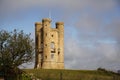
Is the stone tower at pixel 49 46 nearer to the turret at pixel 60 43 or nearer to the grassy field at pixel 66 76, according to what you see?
the turret at pixel 60 43

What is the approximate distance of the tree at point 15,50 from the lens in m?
45.7

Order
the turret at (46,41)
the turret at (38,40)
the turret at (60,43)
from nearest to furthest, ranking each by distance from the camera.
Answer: the turret at (46,41) < the turret at (38,40) < the turret at (60,43)

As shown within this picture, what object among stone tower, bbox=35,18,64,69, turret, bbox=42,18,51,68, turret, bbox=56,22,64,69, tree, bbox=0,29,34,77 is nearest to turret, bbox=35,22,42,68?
stone tower, bbox=35,18,64,69

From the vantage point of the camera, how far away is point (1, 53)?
45.9 metres

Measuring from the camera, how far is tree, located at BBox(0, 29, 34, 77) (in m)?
45.7

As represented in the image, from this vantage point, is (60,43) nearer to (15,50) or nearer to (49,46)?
(49,46)

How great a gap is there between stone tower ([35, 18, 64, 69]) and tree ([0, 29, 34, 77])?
33346mm

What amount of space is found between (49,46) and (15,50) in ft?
115

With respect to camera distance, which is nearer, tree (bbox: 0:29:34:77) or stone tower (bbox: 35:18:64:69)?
tree (bbox: 0:29:34:77)

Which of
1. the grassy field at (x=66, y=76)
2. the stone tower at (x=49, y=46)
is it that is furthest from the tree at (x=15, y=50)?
the stone tower at (x=49, y=46)

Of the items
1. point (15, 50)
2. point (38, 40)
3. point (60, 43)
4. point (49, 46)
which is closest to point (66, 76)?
point (15, 50)

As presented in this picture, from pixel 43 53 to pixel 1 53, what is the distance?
1396 inches

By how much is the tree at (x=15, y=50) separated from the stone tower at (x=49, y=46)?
33346 millimetres

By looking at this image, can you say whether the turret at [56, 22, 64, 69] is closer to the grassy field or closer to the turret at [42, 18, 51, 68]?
the turret at [42, 18, 51, 68]
